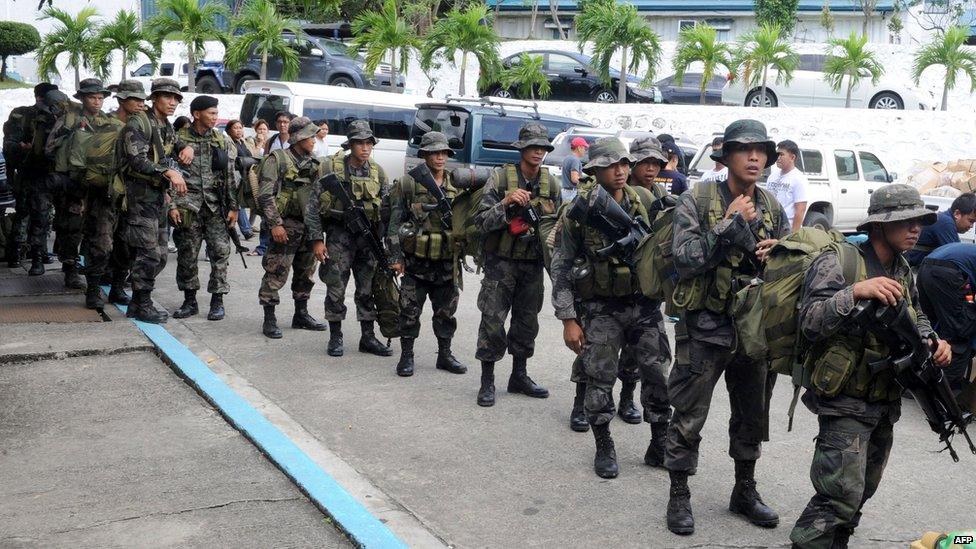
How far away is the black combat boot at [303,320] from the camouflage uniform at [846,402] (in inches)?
217

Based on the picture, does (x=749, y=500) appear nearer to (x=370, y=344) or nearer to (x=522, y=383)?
(x=522, y=383)

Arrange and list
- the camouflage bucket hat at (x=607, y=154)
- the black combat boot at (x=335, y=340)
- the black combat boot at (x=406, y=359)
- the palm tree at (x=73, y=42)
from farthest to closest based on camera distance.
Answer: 1. the palm tree at (x=73, y=42)
2. the black combat boot at (x=335, y=340)
3. the black combat boot at (x=406, y=359)
4. the camouflage bucket hat at (x=607, y=154)

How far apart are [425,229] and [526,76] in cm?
1663

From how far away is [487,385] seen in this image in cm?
691

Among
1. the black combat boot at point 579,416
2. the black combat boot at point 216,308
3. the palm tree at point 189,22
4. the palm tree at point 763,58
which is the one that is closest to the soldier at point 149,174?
the black combat boot at point 216,308

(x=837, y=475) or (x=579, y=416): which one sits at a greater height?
(x=837, y=475)

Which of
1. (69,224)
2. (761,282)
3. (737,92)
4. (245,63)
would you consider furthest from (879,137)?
(761,282)

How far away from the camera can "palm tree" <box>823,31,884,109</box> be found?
22219 millimetres

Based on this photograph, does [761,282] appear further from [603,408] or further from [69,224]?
[69,224]

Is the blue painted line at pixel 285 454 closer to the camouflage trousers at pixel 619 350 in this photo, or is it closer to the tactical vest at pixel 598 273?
the camouflage trousers at pixel 619 350

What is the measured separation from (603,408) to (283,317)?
15.3ft

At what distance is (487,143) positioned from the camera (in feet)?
51.7

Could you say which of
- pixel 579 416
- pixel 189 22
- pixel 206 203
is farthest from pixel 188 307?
pixel 189 22

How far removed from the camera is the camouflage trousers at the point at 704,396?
4781 mm
